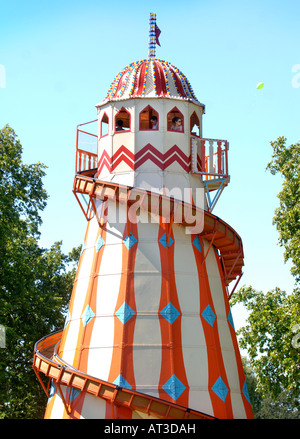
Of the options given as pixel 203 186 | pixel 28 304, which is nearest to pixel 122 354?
pixel 203 186

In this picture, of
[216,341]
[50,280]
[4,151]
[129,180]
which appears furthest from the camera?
[50,280]

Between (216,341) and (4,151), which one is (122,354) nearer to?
(216,341)

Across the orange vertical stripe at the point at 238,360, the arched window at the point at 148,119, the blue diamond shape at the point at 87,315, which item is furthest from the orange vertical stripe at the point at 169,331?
the arched window at the point at 148,119

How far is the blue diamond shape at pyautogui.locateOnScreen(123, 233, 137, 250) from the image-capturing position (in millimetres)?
29094

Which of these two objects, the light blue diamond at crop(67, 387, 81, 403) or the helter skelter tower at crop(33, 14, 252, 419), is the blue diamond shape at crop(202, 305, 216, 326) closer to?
the helter skelter tower at crop(33, 14, 252, 419)

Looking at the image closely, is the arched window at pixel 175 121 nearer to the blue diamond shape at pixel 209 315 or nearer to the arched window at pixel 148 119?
the arched window at pixel 148 119

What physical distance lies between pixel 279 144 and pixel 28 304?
670 inches

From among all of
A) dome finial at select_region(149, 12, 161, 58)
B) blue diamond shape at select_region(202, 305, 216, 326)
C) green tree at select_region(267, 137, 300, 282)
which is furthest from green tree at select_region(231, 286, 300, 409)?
dome finial at select_region(149, 12, 161, 58)

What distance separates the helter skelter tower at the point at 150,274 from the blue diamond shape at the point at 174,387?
37 millimetres

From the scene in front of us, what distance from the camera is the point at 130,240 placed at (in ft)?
95.7

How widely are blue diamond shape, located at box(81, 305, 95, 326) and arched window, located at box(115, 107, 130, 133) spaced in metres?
8.56

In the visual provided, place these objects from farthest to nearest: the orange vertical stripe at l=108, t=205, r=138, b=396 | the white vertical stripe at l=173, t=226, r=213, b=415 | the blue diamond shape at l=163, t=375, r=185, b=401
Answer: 1. the white vertical stripe at l=173, t=226, r=213, b=415
2. the orange vertical stripe at l=108, t=205, r=138, b=396
3. the blue diamond shape at l=163, t=375, r=185, b=401

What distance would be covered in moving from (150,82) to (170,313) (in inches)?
428

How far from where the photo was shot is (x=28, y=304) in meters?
39.4
